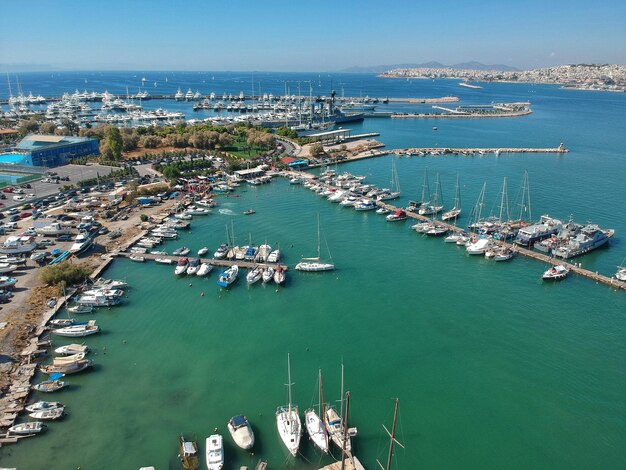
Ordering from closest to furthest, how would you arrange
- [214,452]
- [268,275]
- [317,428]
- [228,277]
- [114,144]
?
[214,452], [317,428], [228,277], [268,275], [114,144]

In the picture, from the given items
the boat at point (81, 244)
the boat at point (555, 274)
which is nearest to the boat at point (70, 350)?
the boat at point (81, 244)

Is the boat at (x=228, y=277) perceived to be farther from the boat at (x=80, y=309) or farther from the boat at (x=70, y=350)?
the boat at (x=70, y=350)

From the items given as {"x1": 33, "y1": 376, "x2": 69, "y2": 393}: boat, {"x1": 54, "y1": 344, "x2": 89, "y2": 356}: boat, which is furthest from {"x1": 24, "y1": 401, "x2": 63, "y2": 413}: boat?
{"x1": 54, "y1": 344, "x2": 89, "y2": 356}: boat

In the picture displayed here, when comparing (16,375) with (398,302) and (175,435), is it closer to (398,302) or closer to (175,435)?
(175,435)

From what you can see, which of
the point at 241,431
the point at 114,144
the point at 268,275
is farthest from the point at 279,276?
the point at 114,144

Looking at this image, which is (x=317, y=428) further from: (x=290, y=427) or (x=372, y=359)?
(x=372, y=359)

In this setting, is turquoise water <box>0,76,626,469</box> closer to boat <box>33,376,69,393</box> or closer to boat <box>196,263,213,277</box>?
boat <box>33,376,69,393</box>
